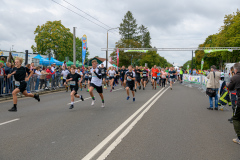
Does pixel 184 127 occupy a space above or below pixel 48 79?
below

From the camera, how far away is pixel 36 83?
14.7 m

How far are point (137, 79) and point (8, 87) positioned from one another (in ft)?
28.5

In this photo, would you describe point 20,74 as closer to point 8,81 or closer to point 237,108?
point 8,81

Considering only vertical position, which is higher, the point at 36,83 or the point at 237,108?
the point at 36,83

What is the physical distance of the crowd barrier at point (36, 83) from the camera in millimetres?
11969

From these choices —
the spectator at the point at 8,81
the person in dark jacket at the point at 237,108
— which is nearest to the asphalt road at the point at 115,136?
the person in dark jacket at the point at 237,108

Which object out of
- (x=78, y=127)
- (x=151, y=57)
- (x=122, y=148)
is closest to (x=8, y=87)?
(x=78, y=127)

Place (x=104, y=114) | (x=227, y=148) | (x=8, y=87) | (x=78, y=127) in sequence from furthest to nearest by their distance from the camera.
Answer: (x=8, y=87) < (x=104, y=114) < (x=78, y=127) < (x=227, y=148)

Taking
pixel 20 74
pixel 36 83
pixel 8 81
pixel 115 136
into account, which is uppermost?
pixel 20 74

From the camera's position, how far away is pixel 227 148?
4.50 m

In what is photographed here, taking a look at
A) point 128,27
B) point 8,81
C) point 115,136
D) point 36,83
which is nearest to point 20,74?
point 115,136

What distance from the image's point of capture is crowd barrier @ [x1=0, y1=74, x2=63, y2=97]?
12.0 meters

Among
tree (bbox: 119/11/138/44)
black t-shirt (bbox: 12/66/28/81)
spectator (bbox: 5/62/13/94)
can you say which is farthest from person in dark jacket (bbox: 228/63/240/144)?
tree (bbox: 119/11/138/44)

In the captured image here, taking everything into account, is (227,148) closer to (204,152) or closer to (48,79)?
(204,152)
